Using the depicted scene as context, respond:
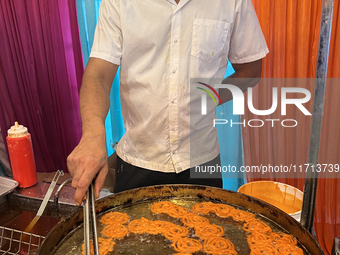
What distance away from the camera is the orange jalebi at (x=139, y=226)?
101cm

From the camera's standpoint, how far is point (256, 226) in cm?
101

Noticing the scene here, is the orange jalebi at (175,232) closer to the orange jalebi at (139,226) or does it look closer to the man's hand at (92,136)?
the orange jalebi at (139,226)

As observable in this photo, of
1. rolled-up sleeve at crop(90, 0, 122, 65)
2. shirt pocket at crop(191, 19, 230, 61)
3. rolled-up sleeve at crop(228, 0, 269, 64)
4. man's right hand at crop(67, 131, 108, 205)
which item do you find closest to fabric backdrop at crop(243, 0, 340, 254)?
rolled-up sleeve at crop(228, 0, 269, 64)

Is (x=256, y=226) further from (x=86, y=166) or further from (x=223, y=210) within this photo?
(x=86, y=166)

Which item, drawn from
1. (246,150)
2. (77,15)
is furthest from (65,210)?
(77,15)

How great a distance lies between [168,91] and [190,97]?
0.11m

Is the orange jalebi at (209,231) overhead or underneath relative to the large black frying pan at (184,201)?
underneath

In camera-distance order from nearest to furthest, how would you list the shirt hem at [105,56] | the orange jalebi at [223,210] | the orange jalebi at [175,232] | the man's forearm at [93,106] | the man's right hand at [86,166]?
the man's right hand at [86,166]
the man's forearm at [93,106]
the orange jalebi at [175,232]
the orange jalebi at [223,210]
the shirt hem at [105,56]

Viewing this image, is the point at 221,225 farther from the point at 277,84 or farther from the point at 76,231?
the point at 277,84

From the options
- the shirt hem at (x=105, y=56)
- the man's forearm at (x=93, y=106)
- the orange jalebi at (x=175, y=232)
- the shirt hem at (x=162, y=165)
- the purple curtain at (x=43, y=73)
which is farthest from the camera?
the purple curtain at (x=43, y=73)

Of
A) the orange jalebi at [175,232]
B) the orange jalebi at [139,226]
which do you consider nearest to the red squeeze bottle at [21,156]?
the orange jalebi at [139,226]

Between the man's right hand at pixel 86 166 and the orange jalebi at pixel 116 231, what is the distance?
1.04 ft

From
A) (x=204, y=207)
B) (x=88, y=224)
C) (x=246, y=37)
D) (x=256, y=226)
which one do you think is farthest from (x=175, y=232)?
(x=246, y=37)

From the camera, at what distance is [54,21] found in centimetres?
296
